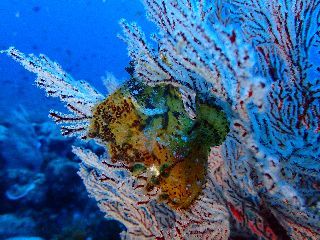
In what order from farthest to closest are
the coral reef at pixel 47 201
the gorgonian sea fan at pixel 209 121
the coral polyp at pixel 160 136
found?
the coral reef at pixel 47 201
the coral polyp at pixel 160 136
the gorgonian sea fan at pixel 209 121

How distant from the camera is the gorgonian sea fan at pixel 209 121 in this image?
5.18 ft

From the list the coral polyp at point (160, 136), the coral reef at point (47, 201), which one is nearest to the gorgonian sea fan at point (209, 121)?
the coral polyp at point (160, 136)

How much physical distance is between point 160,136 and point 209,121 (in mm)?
311

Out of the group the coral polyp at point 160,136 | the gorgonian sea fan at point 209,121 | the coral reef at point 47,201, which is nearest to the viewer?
the gorgonian sea fan at point 209,121

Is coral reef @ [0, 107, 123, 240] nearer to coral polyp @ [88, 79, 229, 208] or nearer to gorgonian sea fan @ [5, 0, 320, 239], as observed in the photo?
gorgonian sea fan @ [5, 0, 320, 239]

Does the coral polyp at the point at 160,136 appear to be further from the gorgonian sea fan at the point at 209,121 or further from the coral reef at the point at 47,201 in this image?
the coral reef at the point at 47,201

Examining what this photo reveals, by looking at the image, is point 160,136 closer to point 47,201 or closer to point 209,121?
point 209,121

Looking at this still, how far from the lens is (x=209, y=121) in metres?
1.95

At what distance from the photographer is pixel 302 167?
2.42 meters

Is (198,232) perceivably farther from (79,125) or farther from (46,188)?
(46,188)

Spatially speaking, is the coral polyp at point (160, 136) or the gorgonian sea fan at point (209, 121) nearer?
the gorgonian sea fan at point (209, 121)

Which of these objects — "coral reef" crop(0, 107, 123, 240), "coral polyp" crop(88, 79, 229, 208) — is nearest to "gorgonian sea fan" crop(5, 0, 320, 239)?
"coral polyp" crop(88, 79, 229, 208)

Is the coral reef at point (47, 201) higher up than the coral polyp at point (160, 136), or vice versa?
the coral reef at point (47, 201)

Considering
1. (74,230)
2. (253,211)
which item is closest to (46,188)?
(74,230)
